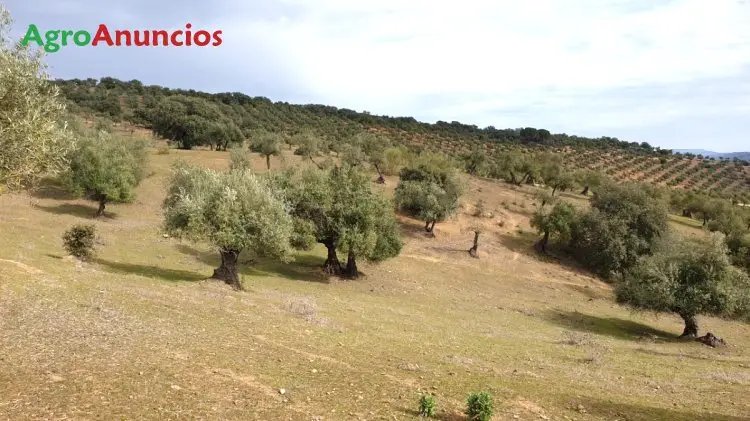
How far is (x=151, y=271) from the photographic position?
28938mm

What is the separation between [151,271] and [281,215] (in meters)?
8.41

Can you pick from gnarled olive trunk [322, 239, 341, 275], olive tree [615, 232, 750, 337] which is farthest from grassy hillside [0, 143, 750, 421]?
olive tree [615, 232, 750, 337]

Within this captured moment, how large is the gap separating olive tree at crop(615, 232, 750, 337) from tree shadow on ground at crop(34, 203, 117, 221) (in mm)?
46100

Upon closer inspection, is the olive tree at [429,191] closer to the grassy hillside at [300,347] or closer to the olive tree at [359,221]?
the grassy hillside at [300,347]

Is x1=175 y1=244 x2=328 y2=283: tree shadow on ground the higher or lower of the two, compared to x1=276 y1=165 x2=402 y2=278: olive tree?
lower

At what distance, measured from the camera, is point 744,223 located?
75.6 m

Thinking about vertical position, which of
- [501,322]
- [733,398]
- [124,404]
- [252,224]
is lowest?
[501,322]

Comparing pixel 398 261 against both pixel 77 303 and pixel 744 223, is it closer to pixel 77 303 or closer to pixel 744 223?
pixel 77 303

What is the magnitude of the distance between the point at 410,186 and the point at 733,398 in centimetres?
4572

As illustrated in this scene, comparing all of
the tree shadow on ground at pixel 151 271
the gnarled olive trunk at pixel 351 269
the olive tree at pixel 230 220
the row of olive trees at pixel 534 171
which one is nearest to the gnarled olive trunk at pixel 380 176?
the row of olive trees at pixel 534 171

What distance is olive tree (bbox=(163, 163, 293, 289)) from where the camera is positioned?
2666 centimetres

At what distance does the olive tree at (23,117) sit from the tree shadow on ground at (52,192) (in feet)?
124

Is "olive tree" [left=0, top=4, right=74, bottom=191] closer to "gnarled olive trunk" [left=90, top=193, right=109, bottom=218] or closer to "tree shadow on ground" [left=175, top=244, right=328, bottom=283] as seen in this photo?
"tree shadow on ground" [left=175, top=244, right=328, bottom=283]

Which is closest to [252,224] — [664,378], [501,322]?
[501,322]
